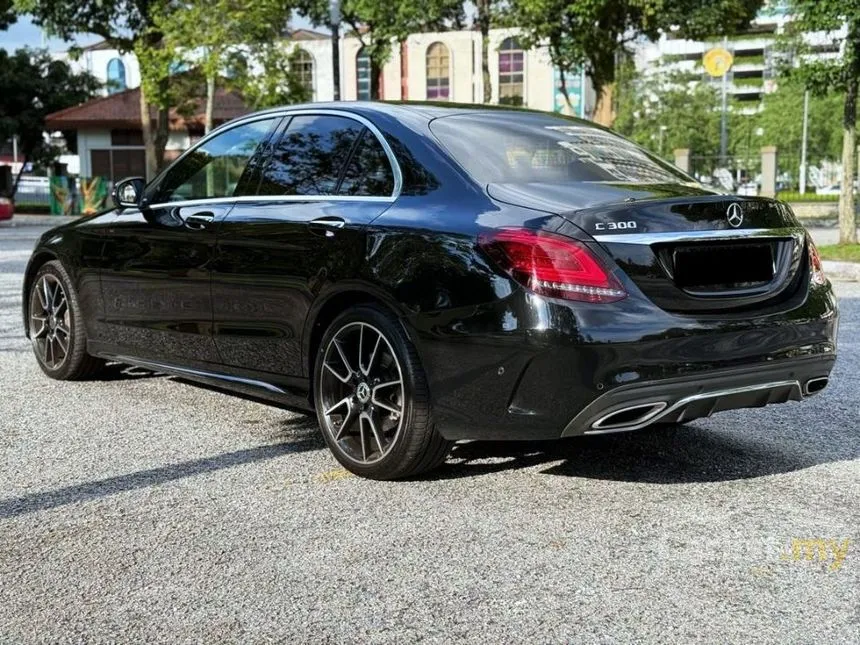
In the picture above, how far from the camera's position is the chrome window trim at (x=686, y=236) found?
13.7 ft

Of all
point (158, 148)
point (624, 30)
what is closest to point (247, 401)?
point (624, 30)

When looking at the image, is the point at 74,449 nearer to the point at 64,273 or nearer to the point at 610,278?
the point at 64,273

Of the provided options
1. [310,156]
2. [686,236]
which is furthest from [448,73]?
[686,236]

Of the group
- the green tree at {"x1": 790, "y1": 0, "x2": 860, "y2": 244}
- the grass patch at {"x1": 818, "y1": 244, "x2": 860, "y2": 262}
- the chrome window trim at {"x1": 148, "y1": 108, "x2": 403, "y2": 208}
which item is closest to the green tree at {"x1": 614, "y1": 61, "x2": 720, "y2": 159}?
the green tree at {"x1": 790, "y1": 0, "x2": 860, "y2": 244}

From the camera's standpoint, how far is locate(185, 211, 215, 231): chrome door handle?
5.66 metres

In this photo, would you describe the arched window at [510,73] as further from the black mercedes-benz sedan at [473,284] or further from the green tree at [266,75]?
the black mercedes-benz sedan at [473,284]

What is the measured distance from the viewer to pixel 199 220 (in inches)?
225

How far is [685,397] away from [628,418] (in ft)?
0.72

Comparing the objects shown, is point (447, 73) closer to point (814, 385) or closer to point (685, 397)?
point (814, 385)

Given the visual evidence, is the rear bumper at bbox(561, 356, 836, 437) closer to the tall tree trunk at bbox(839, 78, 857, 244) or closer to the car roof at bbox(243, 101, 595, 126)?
the car roof at bbox(243, 101, 595, 126)

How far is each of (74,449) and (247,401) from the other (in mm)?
1286

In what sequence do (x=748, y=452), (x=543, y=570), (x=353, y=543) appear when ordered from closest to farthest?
(x=543, y=570)
(x=353, y=543)
(x=748, y=452)

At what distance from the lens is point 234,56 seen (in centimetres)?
3309

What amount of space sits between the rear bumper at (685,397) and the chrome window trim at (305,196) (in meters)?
1.26
